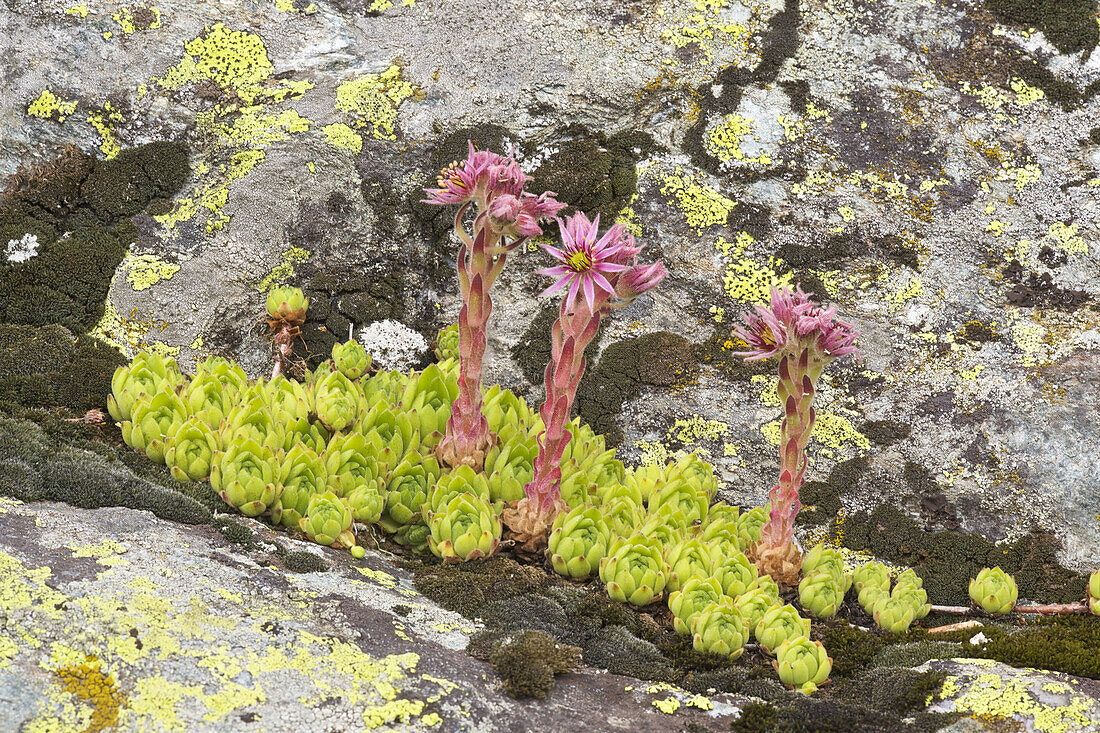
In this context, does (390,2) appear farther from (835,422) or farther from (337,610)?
(337,610)

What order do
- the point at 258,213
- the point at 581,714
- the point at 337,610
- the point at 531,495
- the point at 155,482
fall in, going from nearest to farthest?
the point at 581,714 → the point at 337,610 → the point at 155,482 → the point at 531,495 → the point at 258,213

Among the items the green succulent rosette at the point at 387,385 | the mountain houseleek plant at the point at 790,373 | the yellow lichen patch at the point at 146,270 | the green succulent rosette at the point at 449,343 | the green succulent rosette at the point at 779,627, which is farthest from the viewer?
the green succulent rosette at the point at 449,343

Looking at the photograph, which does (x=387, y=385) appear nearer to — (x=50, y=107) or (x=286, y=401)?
(x=286, y=401)

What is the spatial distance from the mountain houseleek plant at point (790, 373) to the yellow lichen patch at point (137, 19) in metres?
4.85

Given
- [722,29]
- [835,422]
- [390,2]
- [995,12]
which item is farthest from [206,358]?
[995,12]

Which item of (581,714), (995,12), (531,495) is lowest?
(581,714)

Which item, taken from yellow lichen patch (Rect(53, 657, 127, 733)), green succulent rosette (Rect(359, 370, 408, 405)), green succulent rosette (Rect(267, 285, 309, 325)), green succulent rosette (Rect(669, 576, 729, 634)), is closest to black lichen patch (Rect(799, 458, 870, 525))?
green succulent rosette (Rect(669, 576, 729, 634))

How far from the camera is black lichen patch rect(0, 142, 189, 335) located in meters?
5.43

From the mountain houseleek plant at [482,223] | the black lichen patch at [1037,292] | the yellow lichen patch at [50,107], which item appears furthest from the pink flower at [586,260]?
the yellow lichen patch at [50,107]

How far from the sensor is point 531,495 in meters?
4.58

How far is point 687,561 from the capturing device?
435cm

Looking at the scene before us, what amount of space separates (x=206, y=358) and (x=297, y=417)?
1.06 metres

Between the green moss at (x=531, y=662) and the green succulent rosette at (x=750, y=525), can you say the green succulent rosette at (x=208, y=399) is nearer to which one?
the green moss at (x=531, y=662)

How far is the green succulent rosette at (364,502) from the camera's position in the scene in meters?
4.40
